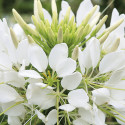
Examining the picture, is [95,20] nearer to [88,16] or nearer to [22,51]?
[88,16]

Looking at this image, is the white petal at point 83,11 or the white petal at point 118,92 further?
the white petal at point 83,11

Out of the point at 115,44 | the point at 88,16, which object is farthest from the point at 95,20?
the point at 115,44

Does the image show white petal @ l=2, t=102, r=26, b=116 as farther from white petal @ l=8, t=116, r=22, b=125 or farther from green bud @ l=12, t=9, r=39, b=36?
green bud @ l=12, t=9, r=39, b=36

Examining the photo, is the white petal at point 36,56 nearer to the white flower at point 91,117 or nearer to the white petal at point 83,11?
the white flower at point 91,117

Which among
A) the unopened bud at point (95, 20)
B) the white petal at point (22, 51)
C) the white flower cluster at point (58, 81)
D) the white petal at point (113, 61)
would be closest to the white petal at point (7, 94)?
the white flower cluster at point (58, 81)

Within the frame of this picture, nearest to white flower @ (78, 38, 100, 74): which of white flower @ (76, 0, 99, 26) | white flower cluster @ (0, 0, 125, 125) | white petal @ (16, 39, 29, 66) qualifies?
white flower cluster @ (0, 0, 125, 125)
